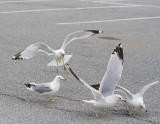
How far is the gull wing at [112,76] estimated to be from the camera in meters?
5.94

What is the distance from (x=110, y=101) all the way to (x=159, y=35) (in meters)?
6.65

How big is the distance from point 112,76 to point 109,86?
0.17 m

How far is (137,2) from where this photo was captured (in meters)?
18.9

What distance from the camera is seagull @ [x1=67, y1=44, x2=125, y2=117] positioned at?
575 centimetres

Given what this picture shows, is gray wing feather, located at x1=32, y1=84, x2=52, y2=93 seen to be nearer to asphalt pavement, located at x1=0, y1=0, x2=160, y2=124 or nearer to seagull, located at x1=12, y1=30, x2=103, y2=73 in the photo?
asphalt pavement, located at x1=0, y1=0, x2=160, y2=124

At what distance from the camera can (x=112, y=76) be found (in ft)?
19.9

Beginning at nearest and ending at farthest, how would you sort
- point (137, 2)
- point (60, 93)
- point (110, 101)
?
point (110, 101) → point (60, 93) → point (137, 2)

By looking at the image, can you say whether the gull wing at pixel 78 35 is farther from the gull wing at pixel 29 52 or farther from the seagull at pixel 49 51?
the gull wing at pixel 29 52

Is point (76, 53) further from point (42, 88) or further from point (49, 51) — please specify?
point (42, 88)

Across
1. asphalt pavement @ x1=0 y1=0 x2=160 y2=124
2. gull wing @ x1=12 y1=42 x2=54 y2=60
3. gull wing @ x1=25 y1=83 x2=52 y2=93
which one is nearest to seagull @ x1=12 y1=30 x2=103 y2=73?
gull wing @ x1=12 y1=42 x2=54 y2=60

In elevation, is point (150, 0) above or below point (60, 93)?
above

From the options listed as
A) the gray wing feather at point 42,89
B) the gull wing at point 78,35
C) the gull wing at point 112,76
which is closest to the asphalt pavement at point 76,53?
the gray wing feather at point 42,89

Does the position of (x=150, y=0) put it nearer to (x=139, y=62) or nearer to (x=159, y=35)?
(x=159, y=35)

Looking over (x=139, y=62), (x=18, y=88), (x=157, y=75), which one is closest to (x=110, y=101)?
(x=18, y=88)
